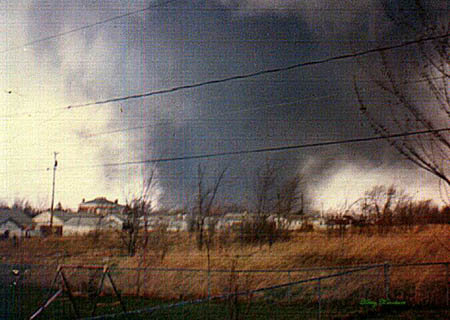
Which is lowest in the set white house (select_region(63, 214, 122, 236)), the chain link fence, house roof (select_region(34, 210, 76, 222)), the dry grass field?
the chain link fence

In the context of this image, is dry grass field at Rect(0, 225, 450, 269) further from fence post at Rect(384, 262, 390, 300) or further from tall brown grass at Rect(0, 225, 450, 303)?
fence post at Rect(384, 262, 390, 300)

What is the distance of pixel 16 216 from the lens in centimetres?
556

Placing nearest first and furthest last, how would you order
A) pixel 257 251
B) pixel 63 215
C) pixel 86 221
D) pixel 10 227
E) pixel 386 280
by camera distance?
1. pixel 386 280
2. pixel 257 251
3. pixel 63 215
4. pixel 86 221
5. pixel 10 227

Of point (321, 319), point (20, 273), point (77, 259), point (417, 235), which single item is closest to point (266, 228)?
point (321, 319)

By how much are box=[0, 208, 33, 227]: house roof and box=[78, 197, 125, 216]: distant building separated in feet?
2.55

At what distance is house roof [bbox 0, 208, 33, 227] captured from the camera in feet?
17.9

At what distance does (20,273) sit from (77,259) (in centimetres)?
69

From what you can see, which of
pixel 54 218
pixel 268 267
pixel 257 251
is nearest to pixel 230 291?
pixel 257 251

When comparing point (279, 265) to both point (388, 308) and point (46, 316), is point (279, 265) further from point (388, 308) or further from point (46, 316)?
point (46, 316)

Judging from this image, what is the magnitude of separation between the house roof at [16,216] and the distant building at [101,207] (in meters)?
0.78

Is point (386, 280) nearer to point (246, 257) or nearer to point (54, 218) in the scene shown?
point (246, 257)

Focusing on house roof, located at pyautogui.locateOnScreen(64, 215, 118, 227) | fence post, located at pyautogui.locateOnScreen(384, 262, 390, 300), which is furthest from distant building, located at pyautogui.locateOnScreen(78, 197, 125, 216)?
fence post, located at pyautogui.locateOnScreen(384, 262, 390, 300)

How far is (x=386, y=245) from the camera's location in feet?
13.9

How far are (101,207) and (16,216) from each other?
1.15m
